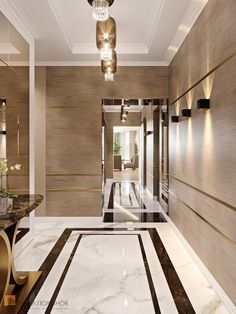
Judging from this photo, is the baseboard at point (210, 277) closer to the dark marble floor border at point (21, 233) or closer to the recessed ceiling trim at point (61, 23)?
the dark marble floor border at point (21, 233)

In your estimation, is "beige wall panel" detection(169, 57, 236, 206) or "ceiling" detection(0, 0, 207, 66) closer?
"beige wall panel" detection(169, 57, 236, 206)

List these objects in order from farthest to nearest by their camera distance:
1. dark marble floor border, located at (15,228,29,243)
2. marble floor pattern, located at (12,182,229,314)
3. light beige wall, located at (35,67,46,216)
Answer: light beige wall, located at (35,67,46,216) → dark marble floor border, located at (15,228,29,243) → marble floor pattern, located at (12,182,229,314)

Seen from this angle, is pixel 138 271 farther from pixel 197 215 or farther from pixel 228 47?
pixel 228 47

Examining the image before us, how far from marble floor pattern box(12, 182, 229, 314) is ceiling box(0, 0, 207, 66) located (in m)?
3.24

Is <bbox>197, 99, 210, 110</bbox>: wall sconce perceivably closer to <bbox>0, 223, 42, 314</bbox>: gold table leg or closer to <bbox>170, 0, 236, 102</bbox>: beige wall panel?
<bbox>170, 0, 236, 102</bbox>: beige wall panel

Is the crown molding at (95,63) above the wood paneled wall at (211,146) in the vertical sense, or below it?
above

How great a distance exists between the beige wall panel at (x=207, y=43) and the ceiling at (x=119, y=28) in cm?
22

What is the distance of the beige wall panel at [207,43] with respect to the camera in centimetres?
269

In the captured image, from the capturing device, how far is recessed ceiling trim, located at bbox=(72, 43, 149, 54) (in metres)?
5.39

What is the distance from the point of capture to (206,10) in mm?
3383

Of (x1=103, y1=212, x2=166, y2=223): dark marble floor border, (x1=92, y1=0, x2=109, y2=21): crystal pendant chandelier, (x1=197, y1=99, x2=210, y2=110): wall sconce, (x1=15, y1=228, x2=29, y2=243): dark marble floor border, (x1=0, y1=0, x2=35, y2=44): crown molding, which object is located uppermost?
(x1=0, y1=0, x2=35, y2=44): crown molding

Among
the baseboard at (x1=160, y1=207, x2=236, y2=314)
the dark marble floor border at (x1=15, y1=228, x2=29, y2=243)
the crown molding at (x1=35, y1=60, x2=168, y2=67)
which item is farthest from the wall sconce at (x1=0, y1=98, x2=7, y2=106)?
the baseboard at (x1=160, y1=207, x2=236, y2=314)

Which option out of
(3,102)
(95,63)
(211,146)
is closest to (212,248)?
(211,146)

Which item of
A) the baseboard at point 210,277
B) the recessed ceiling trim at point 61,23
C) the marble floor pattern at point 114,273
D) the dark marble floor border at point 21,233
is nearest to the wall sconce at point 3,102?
the recessed ceiling trim at point 61,23
